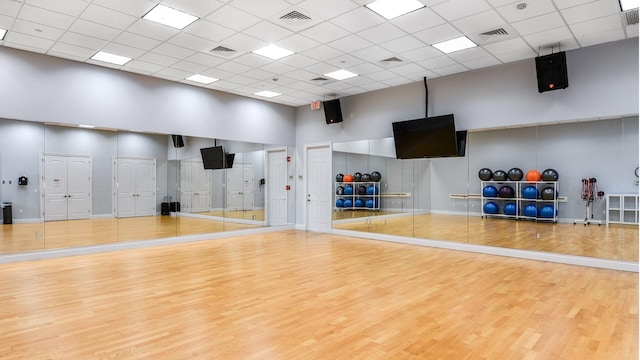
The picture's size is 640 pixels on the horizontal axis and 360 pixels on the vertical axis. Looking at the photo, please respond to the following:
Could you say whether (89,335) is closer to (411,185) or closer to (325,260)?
(325,260)

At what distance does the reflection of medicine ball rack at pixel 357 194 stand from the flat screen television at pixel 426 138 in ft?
3.94

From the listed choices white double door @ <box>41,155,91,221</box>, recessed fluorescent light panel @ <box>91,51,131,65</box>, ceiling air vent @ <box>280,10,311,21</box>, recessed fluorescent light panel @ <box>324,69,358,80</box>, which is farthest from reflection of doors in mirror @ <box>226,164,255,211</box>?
ceiling air vent @ <box>280,10,311,21</box>

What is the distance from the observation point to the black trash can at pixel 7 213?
20.4 ft

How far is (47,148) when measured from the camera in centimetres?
654

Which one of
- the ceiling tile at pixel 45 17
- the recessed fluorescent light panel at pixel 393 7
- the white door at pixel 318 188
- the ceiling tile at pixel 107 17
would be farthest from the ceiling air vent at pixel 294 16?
the white door at pixel 318 188

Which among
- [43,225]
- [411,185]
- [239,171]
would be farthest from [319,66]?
[43,225]

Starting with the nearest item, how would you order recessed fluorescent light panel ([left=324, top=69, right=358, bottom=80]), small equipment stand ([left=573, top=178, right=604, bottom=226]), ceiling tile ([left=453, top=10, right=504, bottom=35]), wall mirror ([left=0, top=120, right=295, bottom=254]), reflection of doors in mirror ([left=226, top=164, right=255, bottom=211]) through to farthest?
ceiling tile ([left=453, top=10, right=504, bottom=35]) → wall mirror ([left=0, top=120, right=295, bottom=254]) → small equipment stand ([left=573, top=178, right=604, bottom=226]) → recessed fluorescent light panel ([left=324, top=69, right=358, bottom=80]) → reflection of doors in mirror ([left=226, top=164, right=255, bottom=211])

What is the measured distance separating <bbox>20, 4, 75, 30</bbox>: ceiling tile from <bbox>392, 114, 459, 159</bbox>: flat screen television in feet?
20.4

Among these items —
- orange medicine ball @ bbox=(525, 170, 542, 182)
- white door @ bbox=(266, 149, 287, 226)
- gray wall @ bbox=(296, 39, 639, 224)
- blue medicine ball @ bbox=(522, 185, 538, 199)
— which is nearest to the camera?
gray wall @ bbox=(296, 39, 639, 224)

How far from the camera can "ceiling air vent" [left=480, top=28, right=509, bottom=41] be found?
544 centimetres

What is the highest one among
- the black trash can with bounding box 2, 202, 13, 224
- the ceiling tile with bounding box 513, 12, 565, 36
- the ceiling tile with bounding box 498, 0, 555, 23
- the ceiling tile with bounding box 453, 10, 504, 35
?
the ceiling tile with bounding box 453, 10, 504, 35

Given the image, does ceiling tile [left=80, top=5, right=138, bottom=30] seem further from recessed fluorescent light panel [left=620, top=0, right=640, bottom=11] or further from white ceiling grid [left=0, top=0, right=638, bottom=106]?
recessed fluorescent light panel [left=620, top=0, right=640, bottom=11]

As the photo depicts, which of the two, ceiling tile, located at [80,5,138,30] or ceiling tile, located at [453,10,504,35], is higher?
ceiling tile, located at [80,5,138,30]

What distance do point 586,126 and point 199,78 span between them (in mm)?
7762
